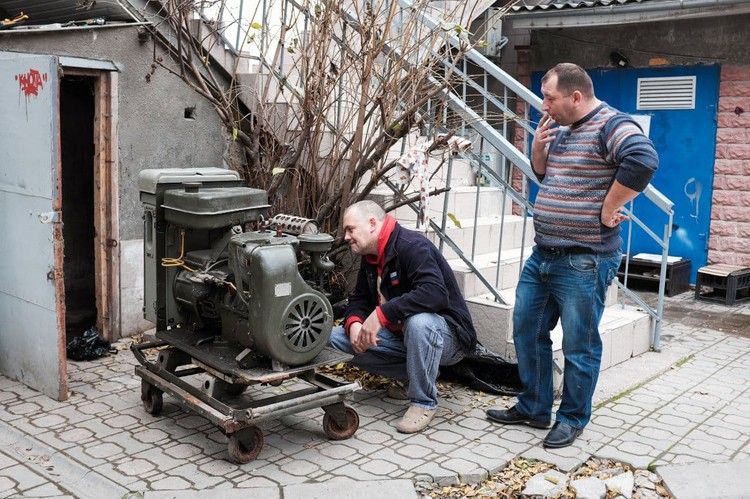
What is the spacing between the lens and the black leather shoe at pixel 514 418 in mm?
5141

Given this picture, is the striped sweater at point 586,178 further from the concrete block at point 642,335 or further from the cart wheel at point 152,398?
the cart wheel at point 152,398

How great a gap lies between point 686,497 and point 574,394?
34.4 inches

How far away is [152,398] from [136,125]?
8.25 ft

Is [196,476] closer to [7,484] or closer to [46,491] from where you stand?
[46,491]

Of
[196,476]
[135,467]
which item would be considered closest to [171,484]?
[196,476]

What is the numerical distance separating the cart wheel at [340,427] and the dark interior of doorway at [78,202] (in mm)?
3294

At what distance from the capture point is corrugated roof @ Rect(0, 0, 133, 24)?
6.71 m

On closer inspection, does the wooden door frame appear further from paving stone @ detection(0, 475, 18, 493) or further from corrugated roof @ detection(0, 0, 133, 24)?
paving stone @ detection(0, 475, 18, 493)

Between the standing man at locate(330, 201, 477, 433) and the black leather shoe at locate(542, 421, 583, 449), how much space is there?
28.7 inches

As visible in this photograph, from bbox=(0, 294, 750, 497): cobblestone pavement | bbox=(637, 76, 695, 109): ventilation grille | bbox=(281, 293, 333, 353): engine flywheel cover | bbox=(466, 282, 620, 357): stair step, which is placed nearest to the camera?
bbox=(0, 294, 750, 497): cobblestone pavement

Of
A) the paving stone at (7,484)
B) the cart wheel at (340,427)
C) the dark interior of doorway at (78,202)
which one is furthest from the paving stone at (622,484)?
the dark interior of doorway at (78,202)

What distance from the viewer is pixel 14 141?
17.7 ft

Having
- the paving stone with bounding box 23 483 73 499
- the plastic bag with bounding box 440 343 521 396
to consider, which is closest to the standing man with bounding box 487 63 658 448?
the plastic bag with bounding box 440 343 521 396

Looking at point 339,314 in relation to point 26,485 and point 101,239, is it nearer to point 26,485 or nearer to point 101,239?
point 101,239
